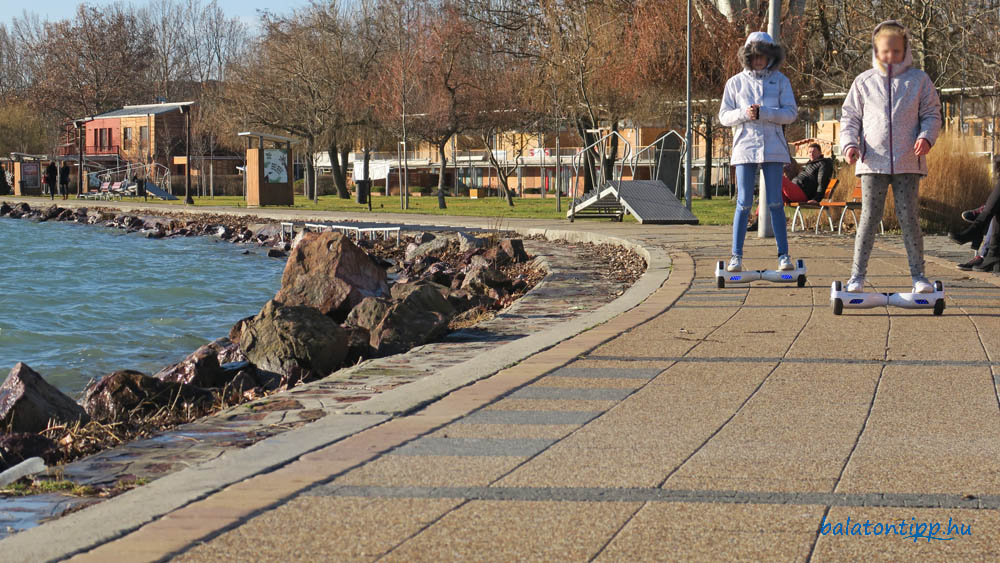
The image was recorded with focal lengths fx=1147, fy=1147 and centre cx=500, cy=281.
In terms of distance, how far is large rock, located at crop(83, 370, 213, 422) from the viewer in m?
7.46

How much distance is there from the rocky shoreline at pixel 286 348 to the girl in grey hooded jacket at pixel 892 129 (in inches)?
133

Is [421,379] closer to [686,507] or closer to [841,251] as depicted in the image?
[686,507]

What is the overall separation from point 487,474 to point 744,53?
22.5 feet

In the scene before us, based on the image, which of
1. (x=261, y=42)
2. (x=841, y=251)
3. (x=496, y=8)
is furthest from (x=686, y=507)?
(x=261, y=42)

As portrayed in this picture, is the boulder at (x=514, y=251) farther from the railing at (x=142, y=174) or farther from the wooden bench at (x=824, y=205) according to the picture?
the railing at (x=142, y=174)

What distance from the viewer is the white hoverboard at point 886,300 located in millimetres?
8258

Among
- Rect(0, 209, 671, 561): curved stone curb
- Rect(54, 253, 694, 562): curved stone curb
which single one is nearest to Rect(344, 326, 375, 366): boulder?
Rect(0, 209, 671, 561): curved stone curb

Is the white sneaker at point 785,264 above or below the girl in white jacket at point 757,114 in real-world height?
below

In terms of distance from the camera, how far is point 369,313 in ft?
31.7

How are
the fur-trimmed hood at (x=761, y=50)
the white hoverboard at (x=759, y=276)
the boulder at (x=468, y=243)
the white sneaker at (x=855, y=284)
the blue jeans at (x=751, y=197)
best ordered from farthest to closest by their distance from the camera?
the boulder at (x=468, y=243) < the white hoverboard at (x=759, y=276) < the blue jeans at (x=751, y=197) < the fur-trimmed hood at (x=761, y=50) < the white sneaker at (x=855, y=284)

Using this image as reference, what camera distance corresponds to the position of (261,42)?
53.8 metres

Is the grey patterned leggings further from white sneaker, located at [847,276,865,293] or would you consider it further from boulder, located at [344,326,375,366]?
boulder, located at [344,326,375,366]

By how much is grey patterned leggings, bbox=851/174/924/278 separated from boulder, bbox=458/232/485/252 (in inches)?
442

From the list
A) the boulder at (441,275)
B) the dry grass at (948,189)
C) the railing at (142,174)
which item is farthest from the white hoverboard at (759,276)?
the railing at (142,174)
